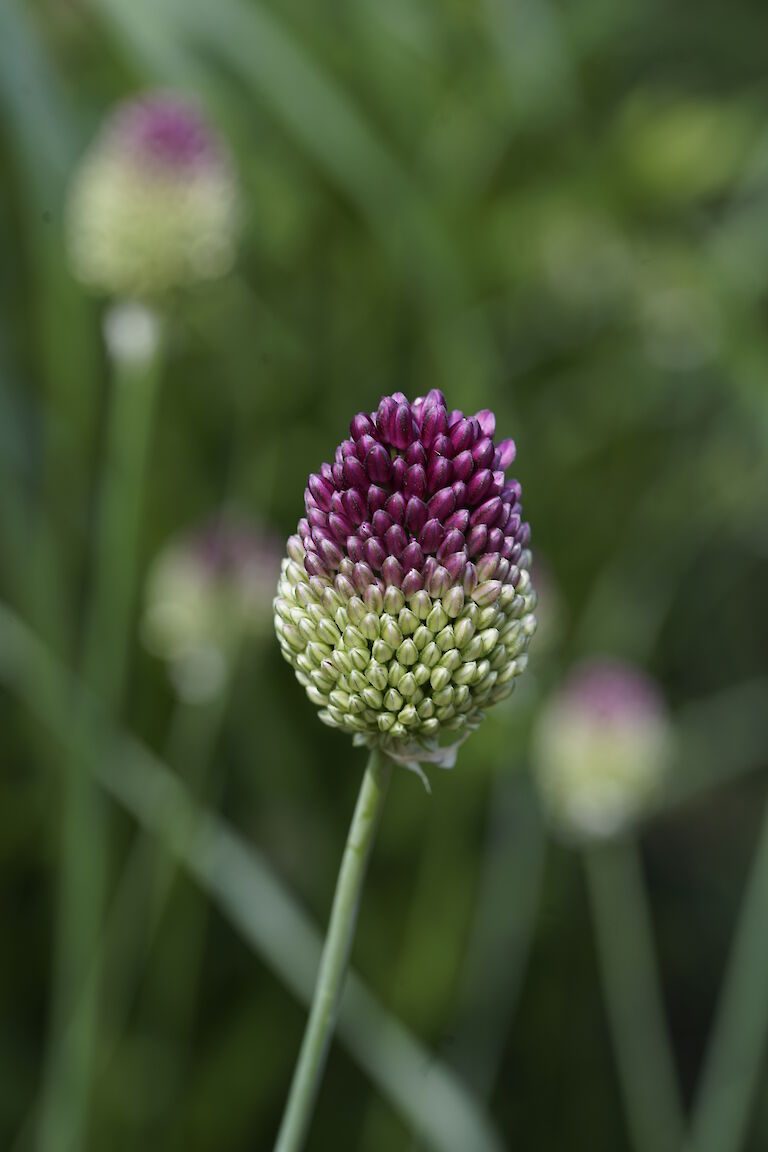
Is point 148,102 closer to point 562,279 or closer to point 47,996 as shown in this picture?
point 562,279

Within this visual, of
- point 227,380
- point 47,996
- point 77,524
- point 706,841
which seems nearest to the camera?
point 47,996

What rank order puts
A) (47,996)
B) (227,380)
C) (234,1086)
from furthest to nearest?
(227,380)
(47,996)
(234,1086)

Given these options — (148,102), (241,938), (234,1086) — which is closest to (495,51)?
(148,102)

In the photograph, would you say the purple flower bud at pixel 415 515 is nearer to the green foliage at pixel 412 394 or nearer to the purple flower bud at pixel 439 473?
the purple flower bud at pixel 439 473

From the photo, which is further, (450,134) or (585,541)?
(585,541)

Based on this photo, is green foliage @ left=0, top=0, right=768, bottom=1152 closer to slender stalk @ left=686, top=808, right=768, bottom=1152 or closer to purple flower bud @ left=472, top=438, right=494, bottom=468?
slender stalk @ left=686, top=808, right=768, bottom=1152

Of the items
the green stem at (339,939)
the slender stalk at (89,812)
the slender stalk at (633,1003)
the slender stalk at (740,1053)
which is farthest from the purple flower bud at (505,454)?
the slender stalk at (633,1003)

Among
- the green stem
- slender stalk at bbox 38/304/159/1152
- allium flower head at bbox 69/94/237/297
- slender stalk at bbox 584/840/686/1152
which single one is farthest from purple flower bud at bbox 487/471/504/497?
slender stalk at bbox 584/840/686/1152

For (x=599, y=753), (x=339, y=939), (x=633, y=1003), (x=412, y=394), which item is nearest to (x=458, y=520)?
(x=339, y=939)
